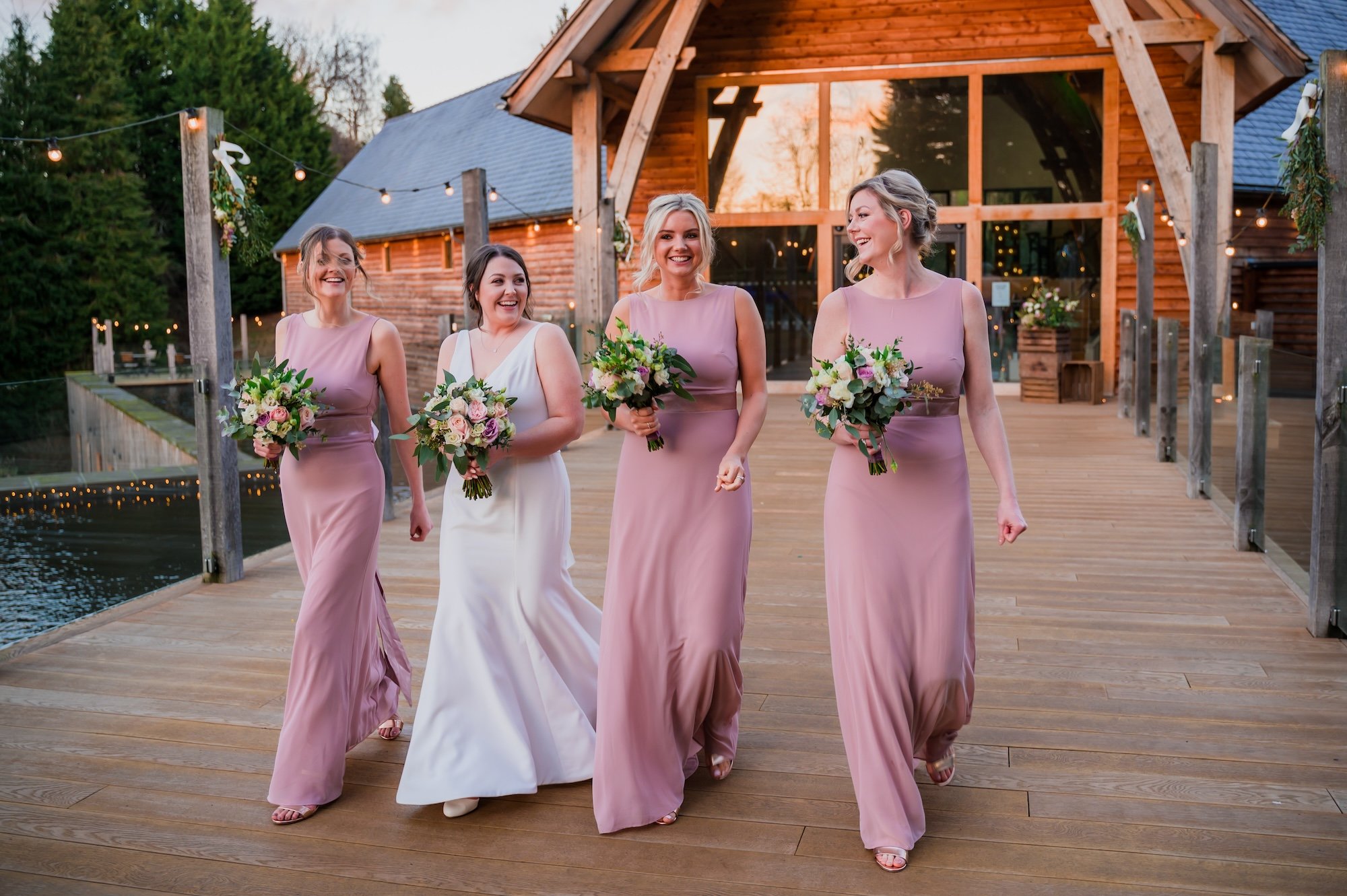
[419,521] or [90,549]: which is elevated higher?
[419,521]

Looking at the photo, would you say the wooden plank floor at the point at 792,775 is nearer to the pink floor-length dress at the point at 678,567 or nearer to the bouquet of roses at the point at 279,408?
the pink floor-length dress at the point at 678,567

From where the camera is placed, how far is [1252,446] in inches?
290

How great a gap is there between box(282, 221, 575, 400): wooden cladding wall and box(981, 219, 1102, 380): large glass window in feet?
26.5

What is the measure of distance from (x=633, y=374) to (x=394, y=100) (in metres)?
50.5

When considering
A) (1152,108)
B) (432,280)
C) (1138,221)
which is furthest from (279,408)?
(432,280)

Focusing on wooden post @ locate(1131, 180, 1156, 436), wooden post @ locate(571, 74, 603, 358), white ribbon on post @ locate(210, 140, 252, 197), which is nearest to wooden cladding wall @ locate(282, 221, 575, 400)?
wooden post @ locate(571, 74, 603, 358)

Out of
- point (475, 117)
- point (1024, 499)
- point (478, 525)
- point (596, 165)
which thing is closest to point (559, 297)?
point (596, 165)

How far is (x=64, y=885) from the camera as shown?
3.36 m

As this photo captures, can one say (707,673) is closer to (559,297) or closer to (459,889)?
(459,889)

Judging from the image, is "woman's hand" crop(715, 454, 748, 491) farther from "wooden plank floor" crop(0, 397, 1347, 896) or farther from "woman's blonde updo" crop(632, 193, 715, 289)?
"wooden plank floor" crop(0, 397, 1347, 896)

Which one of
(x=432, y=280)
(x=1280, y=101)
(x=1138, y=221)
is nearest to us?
(x=1138, y=221)

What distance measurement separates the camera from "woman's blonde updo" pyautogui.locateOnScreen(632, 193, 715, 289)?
376 cm

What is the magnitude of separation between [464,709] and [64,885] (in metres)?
1.19

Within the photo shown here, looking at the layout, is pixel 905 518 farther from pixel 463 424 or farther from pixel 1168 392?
pixel 1168 392
